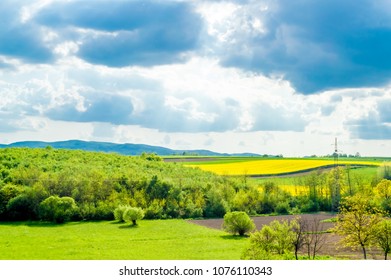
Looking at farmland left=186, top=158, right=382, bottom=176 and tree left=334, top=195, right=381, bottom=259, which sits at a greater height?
farmland left=186, top=158, right=382, bottom=176

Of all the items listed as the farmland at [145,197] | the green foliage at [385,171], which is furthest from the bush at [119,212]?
the green foliage at [385,171]

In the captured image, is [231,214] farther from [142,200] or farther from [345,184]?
[345,184]

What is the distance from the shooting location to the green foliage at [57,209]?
58.0 meters

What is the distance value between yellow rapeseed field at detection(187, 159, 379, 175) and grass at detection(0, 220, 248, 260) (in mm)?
25050

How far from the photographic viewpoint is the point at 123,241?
44188mm

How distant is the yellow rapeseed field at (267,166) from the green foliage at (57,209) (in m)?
Answer: 25.5

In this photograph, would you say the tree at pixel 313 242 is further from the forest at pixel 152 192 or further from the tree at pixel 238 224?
the forest at pixel 152 192

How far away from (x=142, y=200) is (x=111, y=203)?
4.19 metres

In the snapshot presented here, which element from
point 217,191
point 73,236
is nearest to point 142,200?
point 217,191

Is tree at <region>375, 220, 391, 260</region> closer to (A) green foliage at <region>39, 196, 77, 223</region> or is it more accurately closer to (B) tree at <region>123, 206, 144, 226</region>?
(B) tree at <region>123, 206, 144, 226</region>

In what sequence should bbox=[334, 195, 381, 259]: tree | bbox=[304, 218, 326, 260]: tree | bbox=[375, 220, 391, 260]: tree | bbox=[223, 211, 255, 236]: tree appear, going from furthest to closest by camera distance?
1. bbox=[223, 211, 255, 236]: tree
2. bbox=[304, 218, 326, 260]: tree
3. bbox=[334, 195, 381, 259]: tree
4. bbox=[375, 220, 391, 260]: tree

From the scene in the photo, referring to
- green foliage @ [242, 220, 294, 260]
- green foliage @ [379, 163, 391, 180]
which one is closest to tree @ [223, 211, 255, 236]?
green foliage @ [242, 220, 294, 260]

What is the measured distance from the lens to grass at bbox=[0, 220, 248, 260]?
3681 cm

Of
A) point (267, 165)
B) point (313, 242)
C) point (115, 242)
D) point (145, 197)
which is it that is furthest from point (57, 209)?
point (267, 165)
